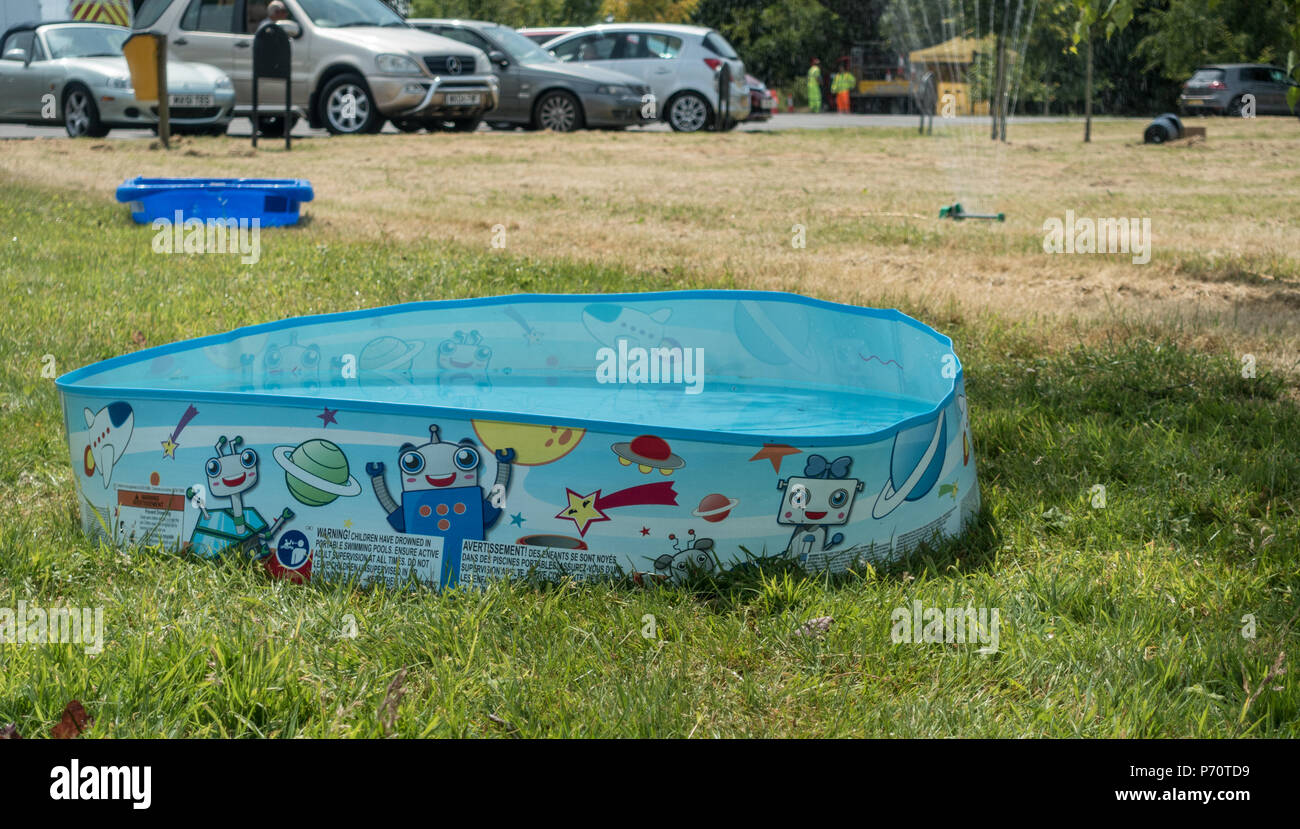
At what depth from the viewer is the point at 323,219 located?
8.11 m

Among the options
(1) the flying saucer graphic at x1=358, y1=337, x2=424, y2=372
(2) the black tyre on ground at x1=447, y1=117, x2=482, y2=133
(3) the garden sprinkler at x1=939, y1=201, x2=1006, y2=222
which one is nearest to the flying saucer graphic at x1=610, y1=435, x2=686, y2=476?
(1) the flying saucer graphic at x1=358, y1=337, x2=424, y2=372

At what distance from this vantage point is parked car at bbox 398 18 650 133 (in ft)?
53.2

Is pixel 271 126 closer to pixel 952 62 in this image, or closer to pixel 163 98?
pixel 163 98

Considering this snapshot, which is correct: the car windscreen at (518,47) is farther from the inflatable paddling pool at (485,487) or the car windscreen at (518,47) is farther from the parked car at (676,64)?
the inflatable paddling pool at (485,487)

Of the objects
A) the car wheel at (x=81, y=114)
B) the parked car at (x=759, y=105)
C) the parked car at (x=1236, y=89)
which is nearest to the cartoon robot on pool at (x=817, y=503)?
the car wheel at (x=81, y=114)

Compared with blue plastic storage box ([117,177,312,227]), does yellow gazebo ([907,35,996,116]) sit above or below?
above

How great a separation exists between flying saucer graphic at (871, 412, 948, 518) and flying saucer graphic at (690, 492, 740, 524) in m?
0.33

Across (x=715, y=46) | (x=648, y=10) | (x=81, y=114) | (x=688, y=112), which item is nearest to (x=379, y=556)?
(x=81, y=114)

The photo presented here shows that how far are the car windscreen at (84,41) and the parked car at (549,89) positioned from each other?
387 cm

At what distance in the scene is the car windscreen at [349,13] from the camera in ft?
47.3

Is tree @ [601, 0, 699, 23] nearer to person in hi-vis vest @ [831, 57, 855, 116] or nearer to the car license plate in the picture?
person in hi-vis vest @ [831, 57, 855, 116]

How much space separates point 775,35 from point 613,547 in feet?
145

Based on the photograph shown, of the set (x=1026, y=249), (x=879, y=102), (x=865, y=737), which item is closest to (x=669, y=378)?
(x=865, y=737)
